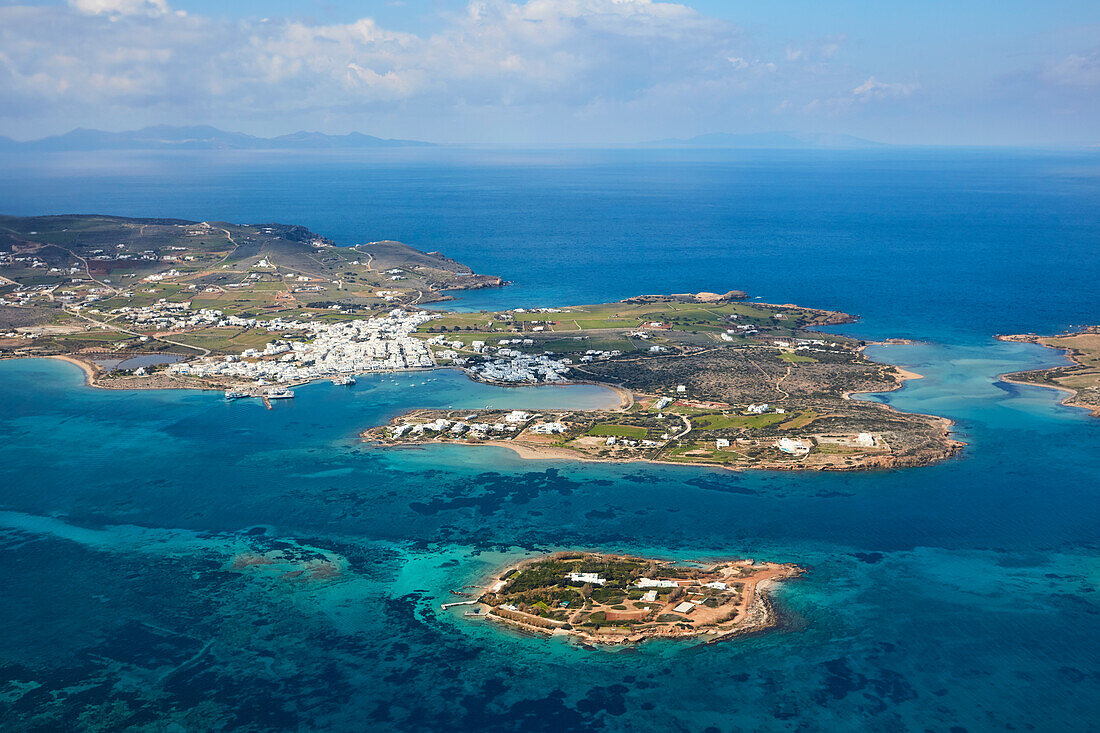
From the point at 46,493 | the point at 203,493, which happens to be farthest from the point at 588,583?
the point at 46,493

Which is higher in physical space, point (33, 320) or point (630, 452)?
point (33, 320)

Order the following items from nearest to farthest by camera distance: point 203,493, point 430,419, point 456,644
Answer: point 456,644 → point 203,493 → point 430,419

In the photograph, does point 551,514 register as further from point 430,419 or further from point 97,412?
point 97,412

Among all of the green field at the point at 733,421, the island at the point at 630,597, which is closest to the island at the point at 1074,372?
the green field at the point at 733,421

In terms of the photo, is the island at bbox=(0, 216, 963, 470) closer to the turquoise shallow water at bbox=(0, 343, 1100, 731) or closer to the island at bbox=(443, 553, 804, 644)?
the turquoise shallow water at bbox=(0, 343, 1100, 731)

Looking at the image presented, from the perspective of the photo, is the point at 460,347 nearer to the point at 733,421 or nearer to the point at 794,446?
the point at 733,421

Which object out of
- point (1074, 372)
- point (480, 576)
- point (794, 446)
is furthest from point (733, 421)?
point (1074, 372)
